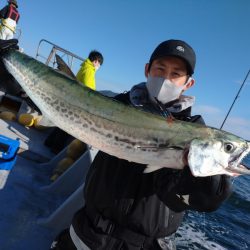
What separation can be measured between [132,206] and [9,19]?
10.2 metres

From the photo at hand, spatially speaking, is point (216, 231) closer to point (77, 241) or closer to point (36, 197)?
point (36, 197)

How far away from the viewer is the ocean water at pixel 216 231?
8344mm

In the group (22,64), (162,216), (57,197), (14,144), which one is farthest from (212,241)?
(22,64)

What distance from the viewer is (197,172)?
1.94 m

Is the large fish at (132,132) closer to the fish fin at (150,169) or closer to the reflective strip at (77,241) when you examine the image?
the fish fin at (150,169)

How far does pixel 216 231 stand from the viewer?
10.2 m

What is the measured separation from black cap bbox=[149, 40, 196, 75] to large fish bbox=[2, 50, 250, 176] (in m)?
0.58

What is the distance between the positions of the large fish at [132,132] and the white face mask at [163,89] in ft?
1.00

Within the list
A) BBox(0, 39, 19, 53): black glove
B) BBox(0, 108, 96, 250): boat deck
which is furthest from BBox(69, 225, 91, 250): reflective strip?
BBox(0, 39, 19, 53): black glove

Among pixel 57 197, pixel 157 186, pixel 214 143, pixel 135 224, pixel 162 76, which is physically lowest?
pixel 57 197

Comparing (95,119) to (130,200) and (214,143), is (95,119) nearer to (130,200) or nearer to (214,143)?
(130,200)

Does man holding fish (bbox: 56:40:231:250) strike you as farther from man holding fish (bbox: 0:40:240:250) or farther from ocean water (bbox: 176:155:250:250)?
ocean water (bbox: 176:155:250:250)

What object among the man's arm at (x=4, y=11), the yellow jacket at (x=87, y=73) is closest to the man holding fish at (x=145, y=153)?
the yellow jacket at (x=87, y=73)

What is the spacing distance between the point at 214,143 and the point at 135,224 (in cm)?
79
